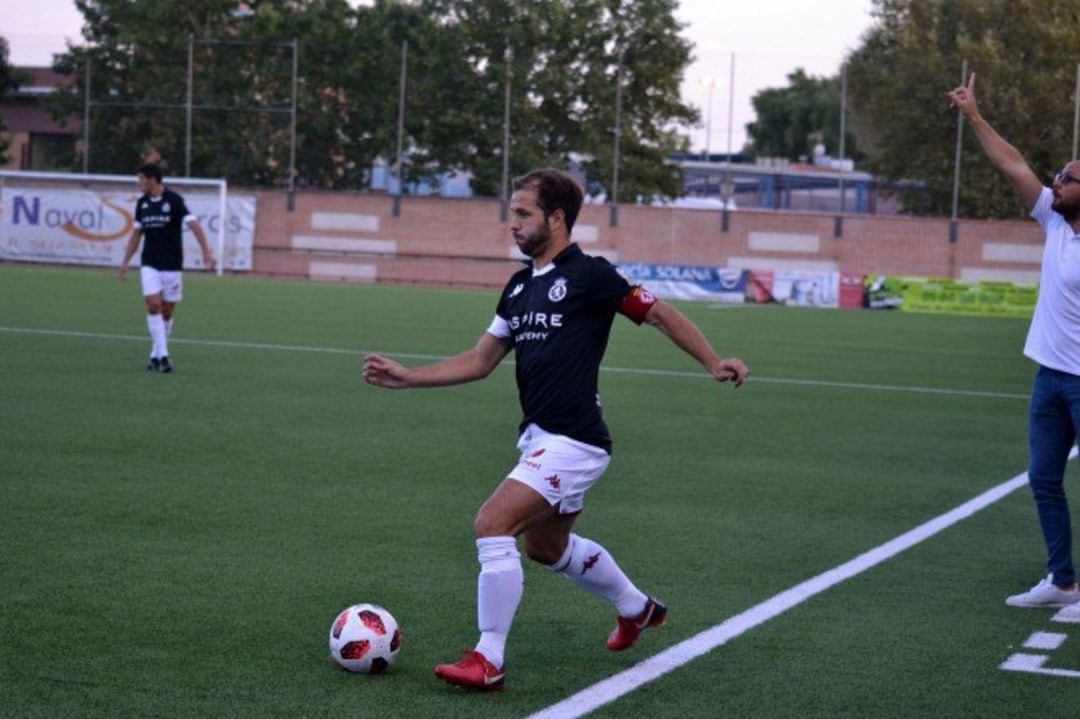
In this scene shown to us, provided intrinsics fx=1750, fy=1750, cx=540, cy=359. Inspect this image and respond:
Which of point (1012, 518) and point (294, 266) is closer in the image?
point (1012, 518)

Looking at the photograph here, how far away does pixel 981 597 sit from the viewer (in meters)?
8.47

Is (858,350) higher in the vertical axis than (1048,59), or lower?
lower

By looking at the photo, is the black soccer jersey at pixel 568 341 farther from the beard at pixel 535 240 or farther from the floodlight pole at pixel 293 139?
the floodlight pole at pixel 293 139

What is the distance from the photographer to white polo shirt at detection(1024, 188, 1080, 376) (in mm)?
8055

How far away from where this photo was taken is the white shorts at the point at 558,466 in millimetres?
6422

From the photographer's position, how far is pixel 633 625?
22.9 feet

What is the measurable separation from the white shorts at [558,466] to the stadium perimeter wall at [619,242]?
46.2 m

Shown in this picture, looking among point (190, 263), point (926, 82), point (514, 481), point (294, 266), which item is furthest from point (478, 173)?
point (514, 481)

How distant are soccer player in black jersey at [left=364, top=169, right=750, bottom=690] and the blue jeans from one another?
7.72 feet

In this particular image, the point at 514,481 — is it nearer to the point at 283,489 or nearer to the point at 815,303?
the point at 283,489

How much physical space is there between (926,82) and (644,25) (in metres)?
9.97

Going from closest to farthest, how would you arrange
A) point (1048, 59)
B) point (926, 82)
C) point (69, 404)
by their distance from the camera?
1. point (69, 404)
2. point (1048, 59)
3. point (926, 82)

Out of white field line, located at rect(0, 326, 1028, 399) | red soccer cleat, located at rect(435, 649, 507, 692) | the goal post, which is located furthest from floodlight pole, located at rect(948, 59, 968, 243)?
red soccer cleat, located at rect(435, 649, 507, 692)

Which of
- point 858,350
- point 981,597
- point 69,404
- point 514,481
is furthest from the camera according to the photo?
point 858,350
